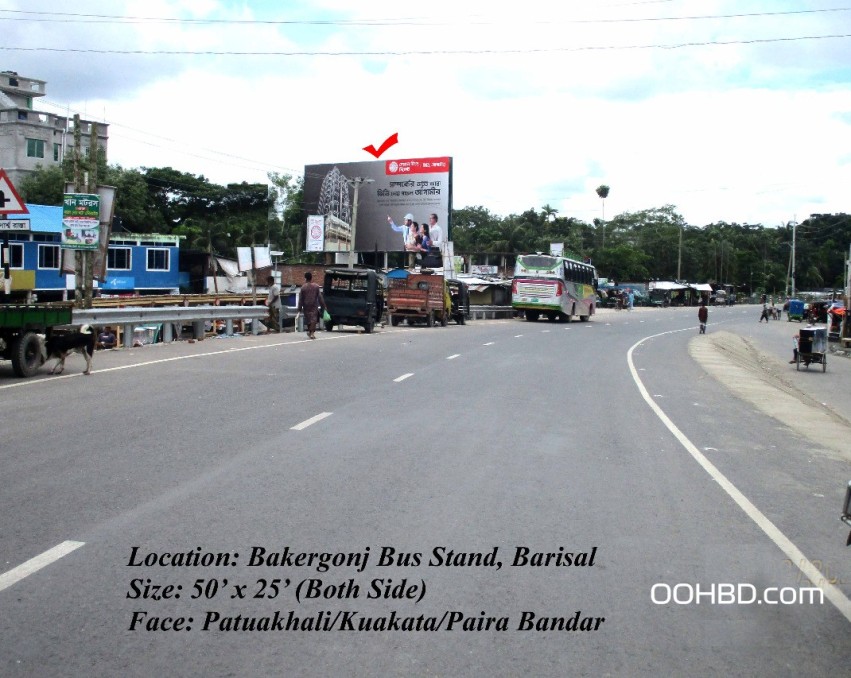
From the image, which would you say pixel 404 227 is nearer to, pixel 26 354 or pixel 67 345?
pixel 67 345

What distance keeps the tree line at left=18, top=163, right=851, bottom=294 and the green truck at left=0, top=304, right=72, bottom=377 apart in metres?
45.1

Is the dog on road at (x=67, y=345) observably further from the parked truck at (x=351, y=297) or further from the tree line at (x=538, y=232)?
the tree line at (x=538, y=232)

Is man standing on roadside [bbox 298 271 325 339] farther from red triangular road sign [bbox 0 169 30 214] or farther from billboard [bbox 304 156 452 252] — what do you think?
billboard [bbox 304 156 452 252]

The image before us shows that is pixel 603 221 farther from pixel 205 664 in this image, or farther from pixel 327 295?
pixel 205 664

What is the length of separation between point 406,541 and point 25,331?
11459mm

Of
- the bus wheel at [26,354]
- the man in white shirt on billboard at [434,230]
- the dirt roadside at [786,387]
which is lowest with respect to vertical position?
the dirt roadside at [786,387]

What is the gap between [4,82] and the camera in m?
82.8

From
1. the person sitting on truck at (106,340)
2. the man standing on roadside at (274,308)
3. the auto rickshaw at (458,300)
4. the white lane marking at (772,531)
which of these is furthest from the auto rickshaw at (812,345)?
the person sitting on truck at (106,340)

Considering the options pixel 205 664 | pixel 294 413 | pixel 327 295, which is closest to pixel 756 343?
pixel 327 295

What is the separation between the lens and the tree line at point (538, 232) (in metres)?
73.9

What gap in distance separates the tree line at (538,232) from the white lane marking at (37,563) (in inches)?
2104

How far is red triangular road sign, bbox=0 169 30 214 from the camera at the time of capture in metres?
14.4

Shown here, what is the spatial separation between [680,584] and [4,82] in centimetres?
9066

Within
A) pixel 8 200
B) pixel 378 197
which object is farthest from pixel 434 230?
pixel 8 200
